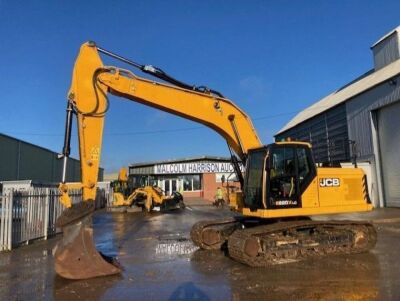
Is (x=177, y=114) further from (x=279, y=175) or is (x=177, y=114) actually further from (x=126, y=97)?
(x=279, y=175)

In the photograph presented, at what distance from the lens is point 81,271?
338 inches

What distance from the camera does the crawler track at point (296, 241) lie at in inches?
384

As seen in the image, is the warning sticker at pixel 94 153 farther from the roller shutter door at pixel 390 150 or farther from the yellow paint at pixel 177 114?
the roller shutter door at pixel 390 150

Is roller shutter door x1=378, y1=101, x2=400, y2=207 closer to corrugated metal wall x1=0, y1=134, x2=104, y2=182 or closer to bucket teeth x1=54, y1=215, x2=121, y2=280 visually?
bucket teeth x1=54, y1=215, x2=121, y2=280

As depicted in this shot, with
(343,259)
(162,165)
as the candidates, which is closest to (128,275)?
(343,259)

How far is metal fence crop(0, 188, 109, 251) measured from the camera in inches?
490

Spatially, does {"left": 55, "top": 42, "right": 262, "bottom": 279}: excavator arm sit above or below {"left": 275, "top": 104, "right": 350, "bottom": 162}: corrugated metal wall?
below

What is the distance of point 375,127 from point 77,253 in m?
21.3

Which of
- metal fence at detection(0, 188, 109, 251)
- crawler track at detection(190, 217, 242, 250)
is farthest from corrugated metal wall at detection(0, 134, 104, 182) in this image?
crawler track at detection(190, 217, 242, 250)

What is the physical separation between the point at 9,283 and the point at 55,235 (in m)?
7.37

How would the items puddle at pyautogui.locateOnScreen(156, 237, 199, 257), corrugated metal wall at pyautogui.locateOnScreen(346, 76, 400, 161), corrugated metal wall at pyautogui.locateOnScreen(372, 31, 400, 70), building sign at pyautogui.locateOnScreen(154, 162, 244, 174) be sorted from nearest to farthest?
puddle at pyautogui.locateOnScreen(156, 237, 199, 257)
corrugated metal wall at pyautogui.locateOnScreen(346, 76, 400, 161)
corrugated metal wall at pyautogui.locateOnScreen(372, 31, 400, 70)
building sign at pyautogui.locateOnScreen(154, 162, 244, 174)

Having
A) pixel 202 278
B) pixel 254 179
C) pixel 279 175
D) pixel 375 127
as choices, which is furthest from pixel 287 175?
pixel 375 127

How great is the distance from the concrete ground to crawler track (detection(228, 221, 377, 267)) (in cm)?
30

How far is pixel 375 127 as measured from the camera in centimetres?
2530
